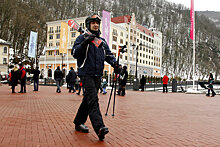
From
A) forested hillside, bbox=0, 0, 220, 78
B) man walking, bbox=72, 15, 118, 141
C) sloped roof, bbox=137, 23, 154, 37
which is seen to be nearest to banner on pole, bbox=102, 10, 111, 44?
man walking, bbox=72, 15, 118, 141

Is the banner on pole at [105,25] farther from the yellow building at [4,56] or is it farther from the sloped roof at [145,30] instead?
the sloped roof at [145,30]

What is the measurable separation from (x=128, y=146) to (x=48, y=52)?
66.6m

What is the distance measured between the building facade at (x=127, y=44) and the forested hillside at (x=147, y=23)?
339 centimetres

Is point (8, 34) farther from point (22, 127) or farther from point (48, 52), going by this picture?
point (22, 127)

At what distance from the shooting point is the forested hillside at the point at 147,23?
62.0 metres

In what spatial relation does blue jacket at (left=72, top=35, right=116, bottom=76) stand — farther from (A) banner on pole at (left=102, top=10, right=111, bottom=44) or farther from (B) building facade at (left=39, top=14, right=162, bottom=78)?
(B) building facade at (left=39, top=14, right=162, bottom=78)

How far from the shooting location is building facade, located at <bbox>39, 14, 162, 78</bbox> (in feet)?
209

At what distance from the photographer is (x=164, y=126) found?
5.18 m

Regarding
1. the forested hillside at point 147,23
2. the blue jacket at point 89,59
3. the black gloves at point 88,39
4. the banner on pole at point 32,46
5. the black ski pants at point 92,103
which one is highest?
the forested hillside at point 147,23

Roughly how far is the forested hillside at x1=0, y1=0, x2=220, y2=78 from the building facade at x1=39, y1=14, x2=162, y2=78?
3386 millimetres

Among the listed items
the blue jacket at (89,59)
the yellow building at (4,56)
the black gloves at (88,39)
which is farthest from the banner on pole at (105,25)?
the yellow building at (4,56)

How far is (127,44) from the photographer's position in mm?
76688

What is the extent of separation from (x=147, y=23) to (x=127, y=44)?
100 ft

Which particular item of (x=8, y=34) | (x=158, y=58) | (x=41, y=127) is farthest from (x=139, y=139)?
(x=158, y=58)
